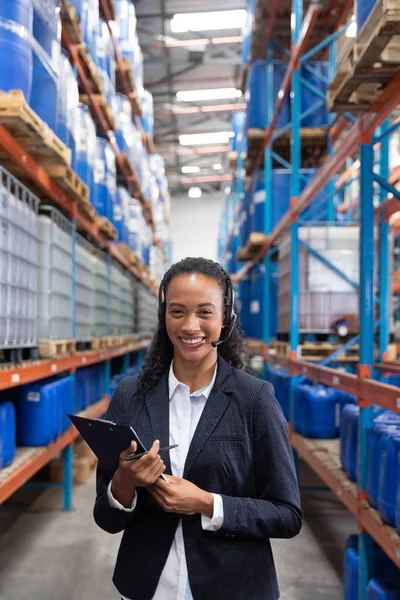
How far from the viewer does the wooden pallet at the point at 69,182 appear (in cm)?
439

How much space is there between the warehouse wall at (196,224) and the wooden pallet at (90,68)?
62.8 ft

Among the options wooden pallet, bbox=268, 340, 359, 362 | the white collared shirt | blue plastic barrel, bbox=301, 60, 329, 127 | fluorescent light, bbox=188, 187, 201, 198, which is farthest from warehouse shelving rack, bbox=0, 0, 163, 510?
fluorescent light, bbox=188, 187, 201, 198

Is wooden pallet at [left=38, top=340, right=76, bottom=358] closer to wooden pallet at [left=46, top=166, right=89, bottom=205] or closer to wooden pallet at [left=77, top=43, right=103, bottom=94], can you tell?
wooden pallet at [left=46, top=166, right=89, bottom=205]

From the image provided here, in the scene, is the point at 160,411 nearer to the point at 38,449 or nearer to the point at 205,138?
the point at 38,449

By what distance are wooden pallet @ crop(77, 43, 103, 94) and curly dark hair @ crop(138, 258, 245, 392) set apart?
4.54 meters

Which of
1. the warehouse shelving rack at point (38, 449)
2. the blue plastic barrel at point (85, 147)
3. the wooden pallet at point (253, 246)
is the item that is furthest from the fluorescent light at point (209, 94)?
the warehouse shelving rack at point (38, 449)

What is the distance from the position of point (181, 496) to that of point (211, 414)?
25 cm

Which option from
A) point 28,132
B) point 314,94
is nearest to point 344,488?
point 28,132

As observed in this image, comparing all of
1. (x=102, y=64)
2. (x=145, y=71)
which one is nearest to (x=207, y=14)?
A: (x=145, y=71)

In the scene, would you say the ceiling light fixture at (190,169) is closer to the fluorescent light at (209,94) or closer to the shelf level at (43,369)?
the fluorescent light at (209,94)

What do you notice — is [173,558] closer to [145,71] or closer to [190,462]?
[190,462]

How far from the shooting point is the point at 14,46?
3.29m

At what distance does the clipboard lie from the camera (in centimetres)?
140

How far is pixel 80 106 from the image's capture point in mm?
5762
